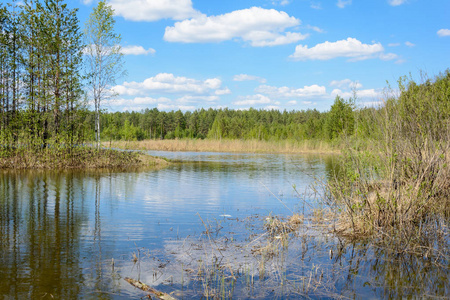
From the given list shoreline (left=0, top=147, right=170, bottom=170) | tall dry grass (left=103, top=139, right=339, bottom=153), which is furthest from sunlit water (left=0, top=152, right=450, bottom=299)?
tall dry grass (left=103, top=139, right=339, bottom=153)

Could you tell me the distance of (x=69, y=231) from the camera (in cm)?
818

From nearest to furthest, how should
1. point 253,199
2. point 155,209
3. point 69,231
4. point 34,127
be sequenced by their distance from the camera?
point 69,231, point 155,209, point 253,199, point 34,127

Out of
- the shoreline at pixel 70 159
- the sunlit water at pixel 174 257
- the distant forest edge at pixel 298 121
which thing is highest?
the distant forest edge at pixel 298 121

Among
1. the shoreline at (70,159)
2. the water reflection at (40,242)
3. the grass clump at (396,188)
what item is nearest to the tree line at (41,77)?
the shoreline at (70,159)

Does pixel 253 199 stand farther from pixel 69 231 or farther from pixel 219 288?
pixel 219 288

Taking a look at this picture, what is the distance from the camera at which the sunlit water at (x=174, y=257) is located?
201 inches

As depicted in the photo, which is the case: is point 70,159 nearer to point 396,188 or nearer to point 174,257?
point 174,257

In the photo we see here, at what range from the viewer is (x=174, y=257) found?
6.48 metres

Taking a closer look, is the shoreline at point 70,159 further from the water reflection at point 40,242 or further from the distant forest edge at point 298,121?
the water reflection at point 40,242

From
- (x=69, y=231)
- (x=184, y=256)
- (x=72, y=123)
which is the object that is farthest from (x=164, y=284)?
(x=72, y=123)

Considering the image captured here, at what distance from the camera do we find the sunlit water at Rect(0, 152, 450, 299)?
16.7 ft

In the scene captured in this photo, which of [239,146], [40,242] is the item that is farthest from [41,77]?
[239,146]

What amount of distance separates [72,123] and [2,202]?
13655mm

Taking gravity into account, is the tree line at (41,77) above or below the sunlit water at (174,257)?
above
